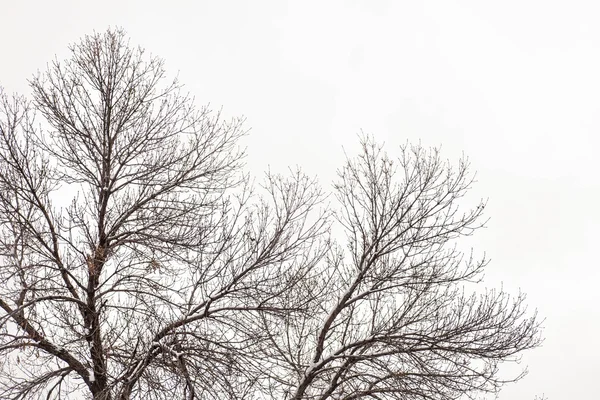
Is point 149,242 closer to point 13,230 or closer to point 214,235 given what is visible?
point 214,235

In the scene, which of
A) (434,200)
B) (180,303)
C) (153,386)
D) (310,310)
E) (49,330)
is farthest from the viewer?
(434,200)

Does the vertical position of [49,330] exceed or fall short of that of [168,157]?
it falls short

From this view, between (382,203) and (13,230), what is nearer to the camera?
(13,230)

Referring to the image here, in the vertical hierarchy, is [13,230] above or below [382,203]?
below

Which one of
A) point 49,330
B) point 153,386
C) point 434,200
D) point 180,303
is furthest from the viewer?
point 434,200

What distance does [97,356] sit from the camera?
8.84 m

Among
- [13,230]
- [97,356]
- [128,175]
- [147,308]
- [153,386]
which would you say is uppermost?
[128,175]

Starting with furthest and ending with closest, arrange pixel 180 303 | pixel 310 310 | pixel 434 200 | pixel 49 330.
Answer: pixel 434 200, pixel 310 310, pixel 180 303, pixel 49 330

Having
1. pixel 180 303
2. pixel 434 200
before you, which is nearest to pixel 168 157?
pixel 180 303

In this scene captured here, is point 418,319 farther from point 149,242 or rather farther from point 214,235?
point 149,242

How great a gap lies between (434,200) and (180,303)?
5.16 metres

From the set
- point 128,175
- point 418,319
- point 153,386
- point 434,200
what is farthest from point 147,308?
point 434,200

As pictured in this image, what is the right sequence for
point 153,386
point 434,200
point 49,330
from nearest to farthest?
point 153,386 → point 49,330 → point 434,200

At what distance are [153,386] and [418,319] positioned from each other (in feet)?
15.1
